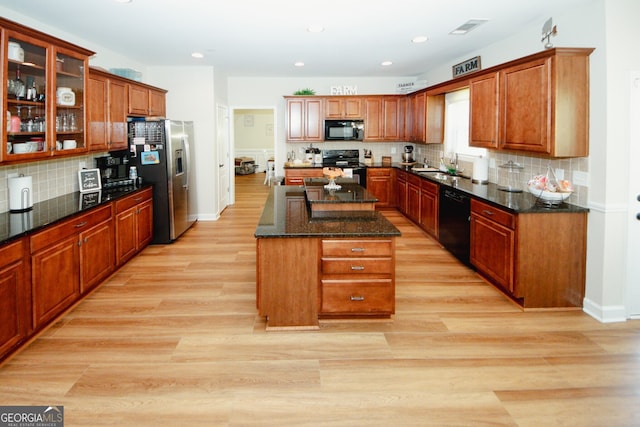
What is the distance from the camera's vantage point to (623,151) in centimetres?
368

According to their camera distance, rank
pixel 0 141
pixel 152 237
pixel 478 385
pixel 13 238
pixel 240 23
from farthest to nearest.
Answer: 1. pixel 152 237
2. pixel 240 23
3. pixel 0 141
4. pixel 13 238
5. pixel 478 385

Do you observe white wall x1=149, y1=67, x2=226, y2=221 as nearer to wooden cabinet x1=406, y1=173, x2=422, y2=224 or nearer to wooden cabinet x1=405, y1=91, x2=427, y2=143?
wooden cabinet x1=406, y1=173, x2=422, y2=224

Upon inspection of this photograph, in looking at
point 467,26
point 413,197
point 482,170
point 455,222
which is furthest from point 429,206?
point 467,26

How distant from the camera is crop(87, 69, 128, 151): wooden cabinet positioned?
Result: 4898mm

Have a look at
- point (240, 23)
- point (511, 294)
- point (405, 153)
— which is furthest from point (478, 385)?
point (405, 153)

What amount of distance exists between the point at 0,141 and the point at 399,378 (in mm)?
3120

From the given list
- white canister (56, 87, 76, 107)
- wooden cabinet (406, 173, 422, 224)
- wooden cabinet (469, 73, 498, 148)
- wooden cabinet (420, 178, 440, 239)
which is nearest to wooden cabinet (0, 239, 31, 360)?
white canister (56, 87, 76, 107)

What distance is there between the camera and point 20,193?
3.91m

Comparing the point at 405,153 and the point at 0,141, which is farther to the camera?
the point at 405,153

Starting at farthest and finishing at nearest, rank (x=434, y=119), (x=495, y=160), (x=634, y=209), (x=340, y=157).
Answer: (x=340, y=157)
(x=434, y=119)
(x=495, y=160)
(x=634, y=209)

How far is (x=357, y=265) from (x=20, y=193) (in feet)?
9.34

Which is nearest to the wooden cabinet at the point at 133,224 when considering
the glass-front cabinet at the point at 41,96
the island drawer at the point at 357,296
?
the glass-front cabinet at the point at 41,96

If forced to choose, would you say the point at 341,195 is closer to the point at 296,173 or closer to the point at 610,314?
the point at 610,314

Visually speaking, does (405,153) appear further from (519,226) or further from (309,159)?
(519,226)
